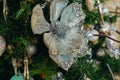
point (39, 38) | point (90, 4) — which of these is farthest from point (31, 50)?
point (90, 4)

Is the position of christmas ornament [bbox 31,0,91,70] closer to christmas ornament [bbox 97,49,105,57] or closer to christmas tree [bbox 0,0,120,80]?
christmas tree [bbox 0,0,120,80]

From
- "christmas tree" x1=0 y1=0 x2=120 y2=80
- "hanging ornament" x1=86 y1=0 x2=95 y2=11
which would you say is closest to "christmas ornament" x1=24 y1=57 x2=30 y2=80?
"christmas tree" x1=0 y1=0 x2=120 y2=80

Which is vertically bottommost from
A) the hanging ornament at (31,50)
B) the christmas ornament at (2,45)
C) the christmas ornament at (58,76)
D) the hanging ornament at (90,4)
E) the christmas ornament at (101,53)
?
the christmas ornament at (101,53)

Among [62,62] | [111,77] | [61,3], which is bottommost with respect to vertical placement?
[111,77]

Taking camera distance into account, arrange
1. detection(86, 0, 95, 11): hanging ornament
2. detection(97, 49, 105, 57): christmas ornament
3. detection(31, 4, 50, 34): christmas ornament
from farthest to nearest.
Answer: detection(97, 49, 105, 57): christmas ornament → detection(86, 0, 95, 11): hanging ornament → detection(31, 4, 50, 34): christmas ornament

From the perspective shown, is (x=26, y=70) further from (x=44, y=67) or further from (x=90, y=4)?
(x=90, y=4)

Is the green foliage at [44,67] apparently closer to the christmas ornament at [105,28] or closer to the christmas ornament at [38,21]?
the christmas ornament at [38,21]

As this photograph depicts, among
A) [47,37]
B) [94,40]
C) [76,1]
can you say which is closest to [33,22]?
[47,37]

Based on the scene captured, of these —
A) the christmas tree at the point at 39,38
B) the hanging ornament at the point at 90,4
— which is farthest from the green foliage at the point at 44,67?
the hanging ornament at the point at 90,4

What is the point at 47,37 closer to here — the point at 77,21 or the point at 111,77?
the point at 77,21
